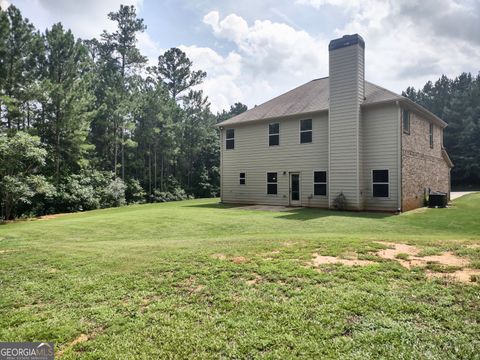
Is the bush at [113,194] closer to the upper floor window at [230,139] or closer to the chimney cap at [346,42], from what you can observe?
the upper floor window at [230,139]

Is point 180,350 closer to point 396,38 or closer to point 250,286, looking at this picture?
point 250,286

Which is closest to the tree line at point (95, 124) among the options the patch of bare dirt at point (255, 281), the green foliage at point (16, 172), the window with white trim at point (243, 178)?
the green foliage at point (16, 172)

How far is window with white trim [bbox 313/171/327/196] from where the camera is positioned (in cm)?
1596

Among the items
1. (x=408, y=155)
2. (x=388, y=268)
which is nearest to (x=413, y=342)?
(x=388, y=268)

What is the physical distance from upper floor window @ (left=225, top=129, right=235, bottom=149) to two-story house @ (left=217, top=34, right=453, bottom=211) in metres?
0.06

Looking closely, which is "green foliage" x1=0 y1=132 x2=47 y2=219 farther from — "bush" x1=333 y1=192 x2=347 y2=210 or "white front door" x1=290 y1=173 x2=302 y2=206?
"bush" x1=333 y1=192 x2=347 y2=210

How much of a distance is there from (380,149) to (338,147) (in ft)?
6.09

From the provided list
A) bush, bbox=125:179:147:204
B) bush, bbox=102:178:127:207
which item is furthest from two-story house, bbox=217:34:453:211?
bush, bbox=125:179:147:204

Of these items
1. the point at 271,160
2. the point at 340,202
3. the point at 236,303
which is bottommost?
the point at 236,303

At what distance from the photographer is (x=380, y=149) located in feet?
47.5

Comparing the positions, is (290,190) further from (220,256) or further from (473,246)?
(220,256)

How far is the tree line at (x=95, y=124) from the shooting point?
1753 cm

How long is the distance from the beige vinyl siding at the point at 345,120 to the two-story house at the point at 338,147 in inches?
1.8

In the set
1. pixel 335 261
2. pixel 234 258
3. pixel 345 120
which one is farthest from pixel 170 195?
pixel 335 261
